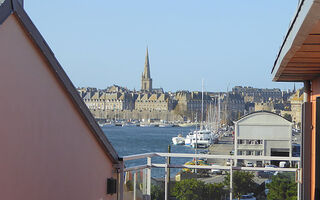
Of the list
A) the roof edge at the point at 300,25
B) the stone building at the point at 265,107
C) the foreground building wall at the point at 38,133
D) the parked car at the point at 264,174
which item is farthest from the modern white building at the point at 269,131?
the stone building at the point at 265,107

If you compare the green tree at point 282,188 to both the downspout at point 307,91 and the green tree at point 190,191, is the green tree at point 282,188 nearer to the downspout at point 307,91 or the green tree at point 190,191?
the green tree at point 190,191

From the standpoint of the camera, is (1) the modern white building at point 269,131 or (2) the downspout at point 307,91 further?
(1) the modern white building at point 269,131

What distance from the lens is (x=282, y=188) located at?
16.3ft

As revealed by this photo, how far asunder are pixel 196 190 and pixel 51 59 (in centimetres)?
237

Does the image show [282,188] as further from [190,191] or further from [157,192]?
[157,192]

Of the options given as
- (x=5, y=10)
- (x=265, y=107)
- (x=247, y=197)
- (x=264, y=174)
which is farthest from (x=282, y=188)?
(x=265, y=107)

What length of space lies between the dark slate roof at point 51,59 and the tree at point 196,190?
1.23 metres

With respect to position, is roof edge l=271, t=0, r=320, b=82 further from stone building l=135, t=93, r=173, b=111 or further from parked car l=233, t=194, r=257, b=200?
stone building l=135, t=93, r=173, b=111

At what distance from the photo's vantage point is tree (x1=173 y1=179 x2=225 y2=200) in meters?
4.97

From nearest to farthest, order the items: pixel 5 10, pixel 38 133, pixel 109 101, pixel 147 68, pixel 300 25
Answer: pixel 300 25
pixel 5 10
pixel 38 133
pixel 109 101
pixel 147 68

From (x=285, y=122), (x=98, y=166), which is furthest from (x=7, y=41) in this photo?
(x=285, y=122)

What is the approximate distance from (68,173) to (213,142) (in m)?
65.1

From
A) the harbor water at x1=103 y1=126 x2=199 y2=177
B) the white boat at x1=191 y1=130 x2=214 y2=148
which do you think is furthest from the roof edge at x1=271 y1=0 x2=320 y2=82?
the white boat at x1=191 y1=130 x2=214 y2=148

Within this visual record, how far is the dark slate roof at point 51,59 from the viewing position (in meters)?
2.79
